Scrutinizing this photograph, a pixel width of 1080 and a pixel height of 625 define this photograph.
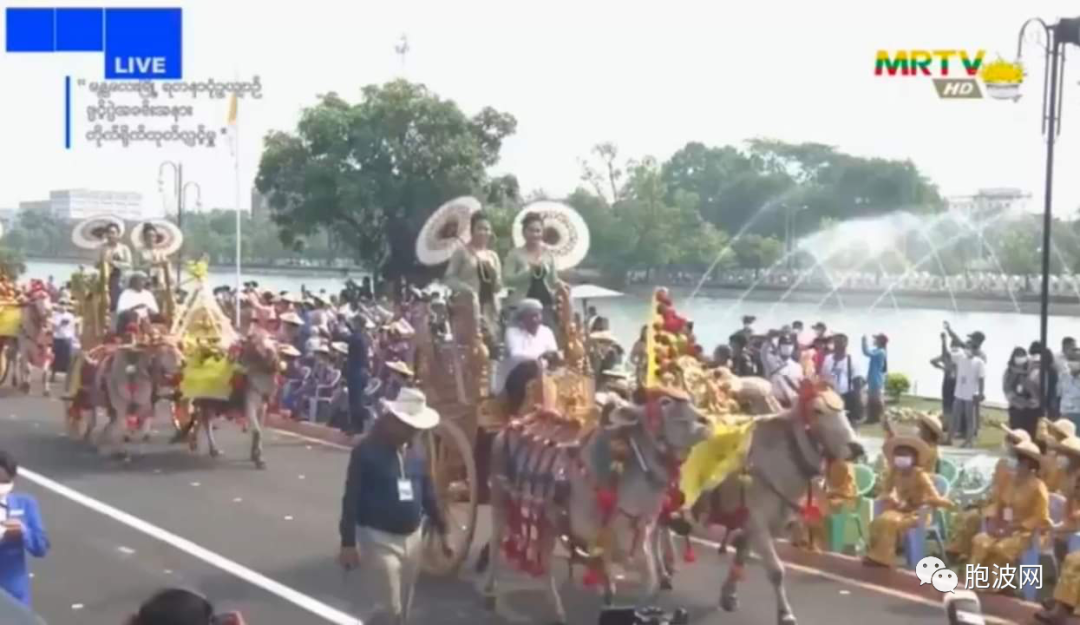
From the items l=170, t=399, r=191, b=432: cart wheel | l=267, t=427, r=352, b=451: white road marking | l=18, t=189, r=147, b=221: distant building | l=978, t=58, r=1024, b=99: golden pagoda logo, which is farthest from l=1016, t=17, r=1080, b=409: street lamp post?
l=18, t=189, r=147, b=221: distant building

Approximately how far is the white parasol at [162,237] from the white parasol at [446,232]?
8813 millimetres

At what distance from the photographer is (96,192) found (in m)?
30.9

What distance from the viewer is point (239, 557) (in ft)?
37.7

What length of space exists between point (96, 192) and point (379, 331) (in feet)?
47.0

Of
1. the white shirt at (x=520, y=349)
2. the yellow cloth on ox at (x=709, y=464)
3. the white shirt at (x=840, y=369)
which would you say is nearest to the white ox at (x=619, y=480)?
the yellow cloth on ox at (x=709, y=464)

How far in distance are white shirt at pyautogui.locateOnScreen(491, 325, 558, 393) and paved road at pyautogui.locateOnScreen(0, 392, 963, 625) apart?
1.65 meters

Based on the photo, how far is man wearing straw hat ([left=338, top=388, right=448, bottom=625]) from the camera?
24.9 ft

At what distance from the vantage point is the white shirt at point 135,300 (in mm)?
17359

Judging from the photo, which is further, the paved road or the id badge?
the paved road

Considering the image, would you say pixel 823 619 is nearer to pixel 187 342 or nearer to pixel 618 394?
pixel 618 394

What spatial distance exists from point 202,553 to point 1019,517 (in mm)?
6623

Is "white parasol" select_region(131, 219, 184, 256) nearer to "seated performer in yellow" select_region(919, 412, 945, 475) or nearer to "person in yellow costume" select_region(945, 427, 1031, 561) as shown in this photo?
"seated performer in yellow" select_region(919, 412, 945, 475)

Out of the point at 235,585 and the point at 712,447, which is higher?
the point at 712,447

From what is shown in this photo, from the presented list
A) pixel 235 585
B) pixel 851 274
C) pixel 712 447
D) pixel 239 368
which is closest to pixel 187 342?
pixel 239 368
